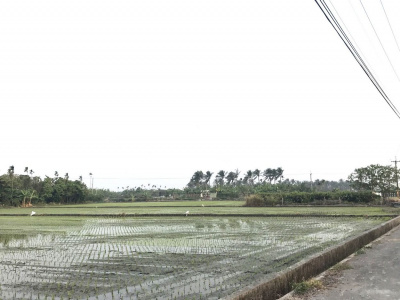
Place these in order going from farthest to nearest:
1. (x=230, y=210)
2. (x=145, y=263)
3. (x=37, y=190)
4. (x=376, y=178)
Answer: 1. (x=37, y=190)
2. (x=376, y=178)
3. (x=230, y=210)
4. (x=145, y=263)

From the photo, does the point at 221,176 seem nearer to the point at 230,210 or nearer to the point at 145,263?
the point at 230,210

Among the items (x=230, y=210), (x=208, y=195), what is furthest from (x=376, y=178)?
(x=208, y=195)

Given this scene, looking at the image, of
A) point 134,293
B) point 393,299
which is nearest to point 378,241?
point 393,299

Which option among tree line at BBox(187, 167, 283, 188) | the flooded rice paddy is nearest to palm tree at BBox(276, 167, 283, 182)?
tree line at BBox(187, 167, 283, 188)

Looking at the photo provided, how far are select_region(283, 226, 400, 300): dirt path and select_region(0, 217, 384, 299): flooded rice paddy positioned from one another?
3.44ft

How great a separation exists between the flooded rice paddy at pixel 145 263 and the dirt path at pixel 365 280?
1.05m

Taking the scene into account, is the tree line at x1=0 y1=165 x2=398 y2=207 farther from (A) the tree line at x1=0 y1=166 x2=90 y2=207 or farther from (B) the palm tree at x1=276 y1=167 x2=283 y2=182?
(B) the palm tree at x1=276 y1=167 x2=283 y2=182

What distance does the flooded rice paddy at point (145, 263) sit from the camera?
21.3 ft

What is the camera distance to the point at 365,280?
5.91 metres

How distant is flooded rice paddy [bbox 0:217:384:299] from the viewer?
649 cm

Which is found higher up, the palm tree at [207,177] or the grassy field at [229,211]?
the palm tree at [207,177]

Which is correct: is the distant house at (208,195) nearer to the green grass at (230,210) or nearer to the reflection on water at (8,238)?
the green grass at (230,210)

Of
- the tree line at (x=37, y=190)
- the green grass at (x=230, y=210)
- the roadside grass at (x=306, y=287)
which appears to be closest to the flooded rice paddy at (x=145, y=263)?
the roadside grass at (x=306, y=287)

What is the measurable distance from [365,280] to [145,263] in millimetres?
5160
